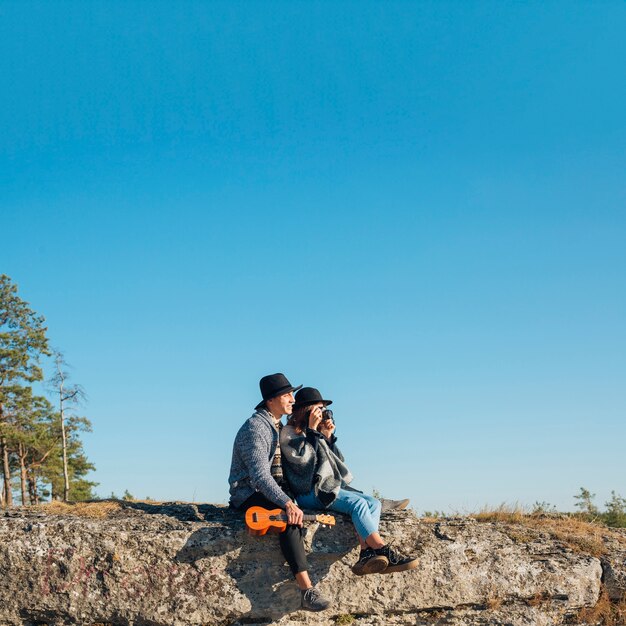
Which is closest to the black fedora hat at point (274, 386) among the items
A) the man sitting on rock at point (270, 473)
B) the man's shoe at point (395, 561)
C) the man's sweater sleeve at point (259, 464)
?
the man sitting on rock at point (270, 473)

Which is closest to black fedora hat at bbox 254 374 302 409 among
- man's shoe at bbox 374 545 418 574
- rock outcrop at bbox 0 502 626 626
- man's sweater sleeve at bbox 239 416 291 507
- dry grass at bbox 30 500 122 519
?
man's sweater sleeve at bbox 239 416 291 507

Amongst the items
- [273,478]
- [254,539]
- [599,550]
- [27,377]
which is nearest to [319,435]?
[273,478]

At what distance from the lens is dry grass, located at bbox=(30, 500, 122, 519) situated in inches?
332

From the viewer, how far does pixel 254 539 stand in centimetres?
765

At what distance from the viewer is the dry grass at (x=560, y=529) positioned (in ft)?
29.5

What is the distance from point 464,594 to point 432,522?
939 mm

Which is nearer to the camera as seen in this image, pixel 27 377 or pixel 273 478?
pixel 273 478

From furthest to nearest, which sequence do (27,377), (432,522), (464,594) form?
(27,377) → (432,522) → (464,594)

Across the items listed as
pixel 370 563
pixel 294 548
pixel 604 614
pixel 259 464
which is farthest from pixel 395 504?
pixel 604 614

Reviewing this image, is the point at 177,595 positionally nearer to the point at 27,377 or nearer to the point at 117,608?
the point at 117,608

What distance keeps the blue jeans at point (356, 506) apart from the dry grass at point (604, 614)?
10.1 ft

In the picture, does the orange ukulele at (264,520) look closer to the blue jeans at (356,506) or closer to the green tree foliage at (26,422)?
the blue jeans at (356,506)

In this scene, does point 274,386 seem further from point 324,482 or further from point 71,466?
point 71,466

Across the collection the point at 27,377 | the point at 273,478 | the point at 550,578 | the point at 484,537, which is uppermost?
the point at 27,377
